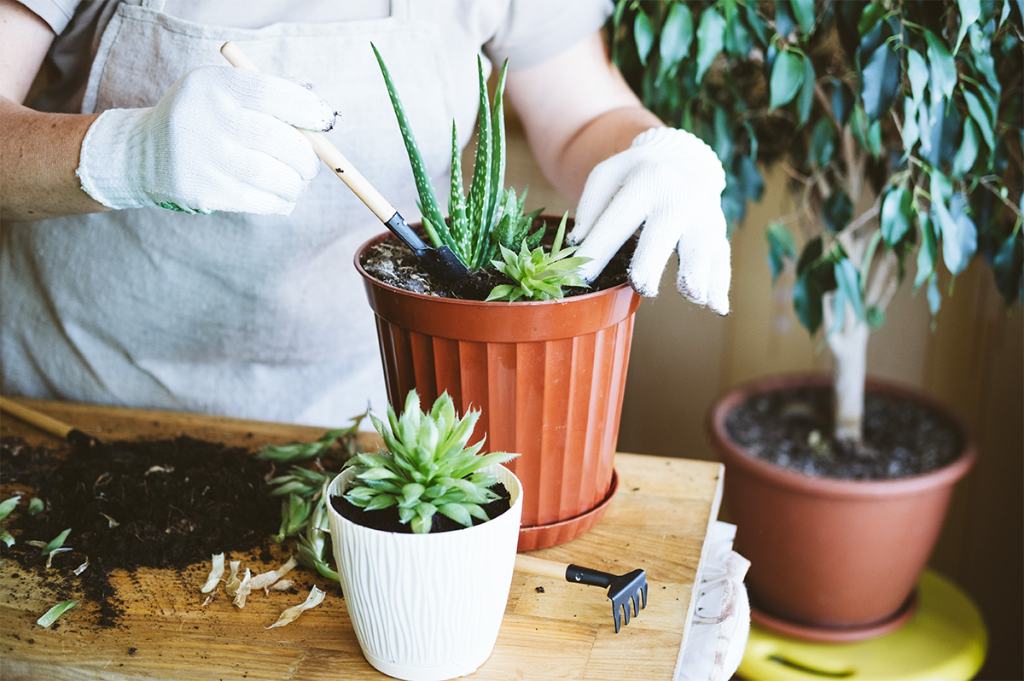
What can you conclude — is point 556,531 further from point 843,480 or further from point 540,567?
point 843,480

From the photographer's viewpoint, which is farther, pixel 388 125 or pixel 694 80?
pixel 694 80

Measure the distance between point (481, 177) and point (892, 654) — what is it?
1.05m

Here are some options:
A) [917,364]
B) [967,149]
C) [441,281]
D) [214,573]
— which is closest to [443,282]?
[441,281]

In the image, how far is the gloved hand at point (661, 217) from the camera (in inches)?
31.9

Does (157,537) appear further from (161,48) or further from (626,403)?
(626,403)

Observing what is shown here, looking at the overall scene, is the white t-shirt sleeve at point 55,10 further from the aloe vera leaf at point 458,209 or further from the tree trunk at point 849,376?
the tree trunk at point 849,376

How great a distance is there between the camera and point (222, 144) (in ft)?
2.55

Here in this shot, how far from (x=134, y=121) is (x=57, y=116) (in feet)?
0.36

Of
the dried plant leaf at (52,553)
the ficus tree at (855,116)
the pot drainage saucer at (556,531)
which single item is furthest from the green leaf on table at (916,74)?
the dried plant leaf at (52,553)

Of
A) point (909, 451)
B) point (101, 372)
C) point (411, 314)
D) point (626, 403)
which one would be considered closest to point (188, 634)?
point (411, 314)

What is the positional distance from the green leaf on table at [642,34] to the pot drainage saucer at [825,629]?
2.86 feet

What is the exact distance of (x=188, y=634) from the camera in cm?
74

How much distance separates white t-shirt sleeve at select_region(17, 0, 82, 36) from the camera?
0.96 metres

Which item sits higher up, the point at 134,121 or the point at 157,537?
the point at 134,121
